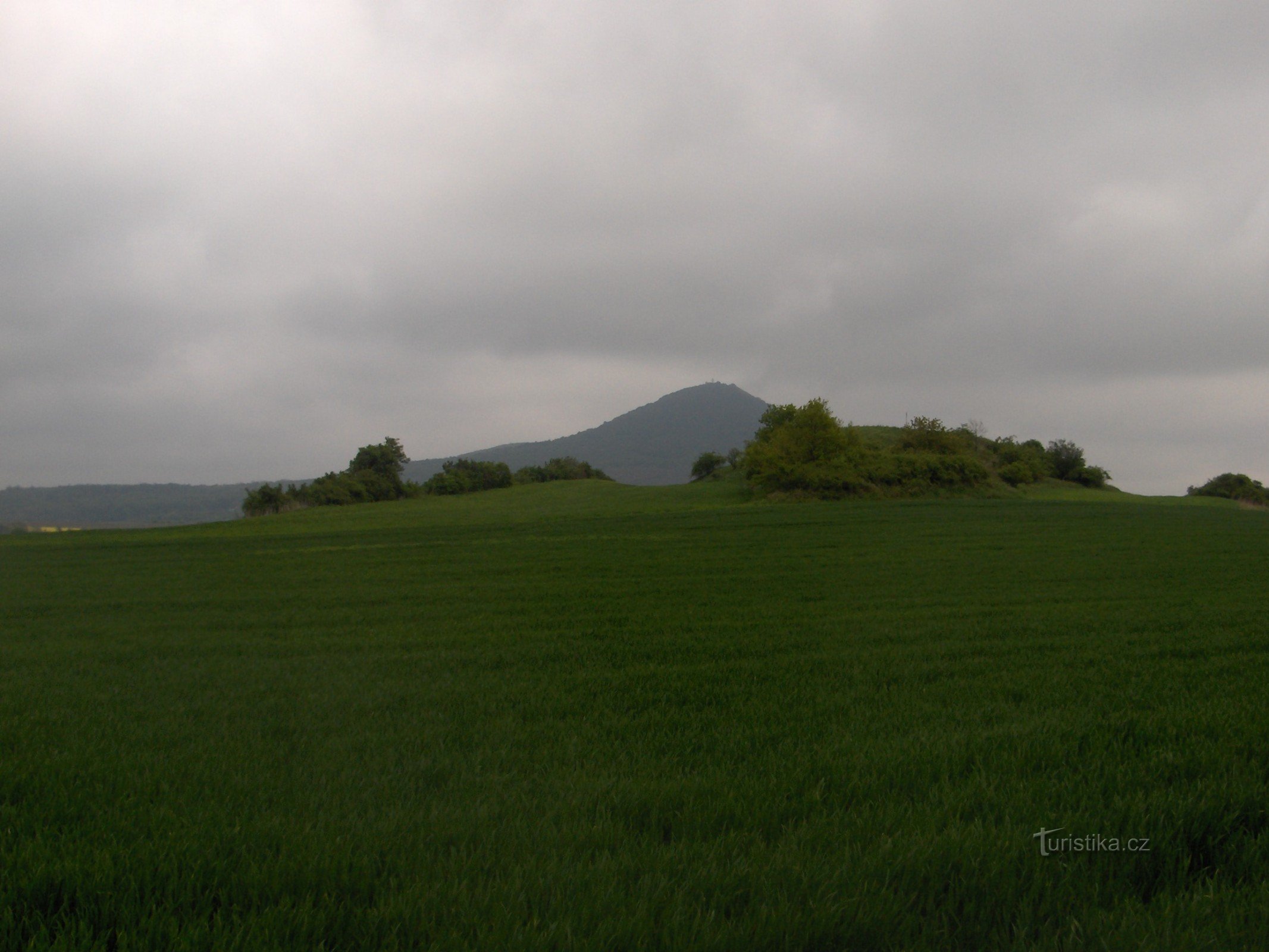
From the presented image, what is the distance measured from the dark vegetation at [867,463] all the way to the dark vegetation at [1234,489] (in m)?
24.7

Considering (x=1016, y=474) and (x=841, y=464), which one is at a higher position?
(x=841, y=464)

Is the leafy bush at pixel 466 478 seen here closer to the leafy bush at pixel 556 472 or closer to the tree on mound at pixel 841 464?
the leafy bush at pixel 556 472

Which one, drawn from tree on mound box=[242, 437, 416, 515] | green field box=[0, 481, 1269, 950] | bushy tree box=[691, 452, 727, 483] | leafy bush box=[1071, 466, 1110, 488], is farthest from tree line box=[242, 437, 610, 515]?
leafy bush box=[1071, 466, 1110, 488]

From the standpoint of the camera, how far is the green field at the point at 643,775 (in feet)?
9.39

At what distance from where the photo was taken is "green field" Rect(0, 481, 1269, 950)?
9.39ft

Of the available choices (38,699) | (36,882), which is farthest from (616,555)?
(36,882)

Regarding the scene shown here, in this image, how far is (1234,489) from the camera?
74562mm

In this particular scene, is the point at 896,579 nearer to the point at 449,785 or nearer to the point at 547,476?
the point at 449,785

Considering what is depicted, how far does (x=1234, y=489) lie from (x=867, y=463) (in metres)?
49.3

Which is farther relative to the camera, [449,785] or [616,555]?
[616,555]

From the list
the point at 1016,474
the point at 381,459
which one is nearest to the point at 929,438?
the point at 1016,474

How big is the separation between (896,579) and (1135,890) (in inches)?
470

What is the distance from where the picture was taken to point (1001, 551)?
2028 cm

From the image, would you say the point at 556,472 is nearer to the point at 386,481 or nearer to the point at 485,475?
the point at 485,475
